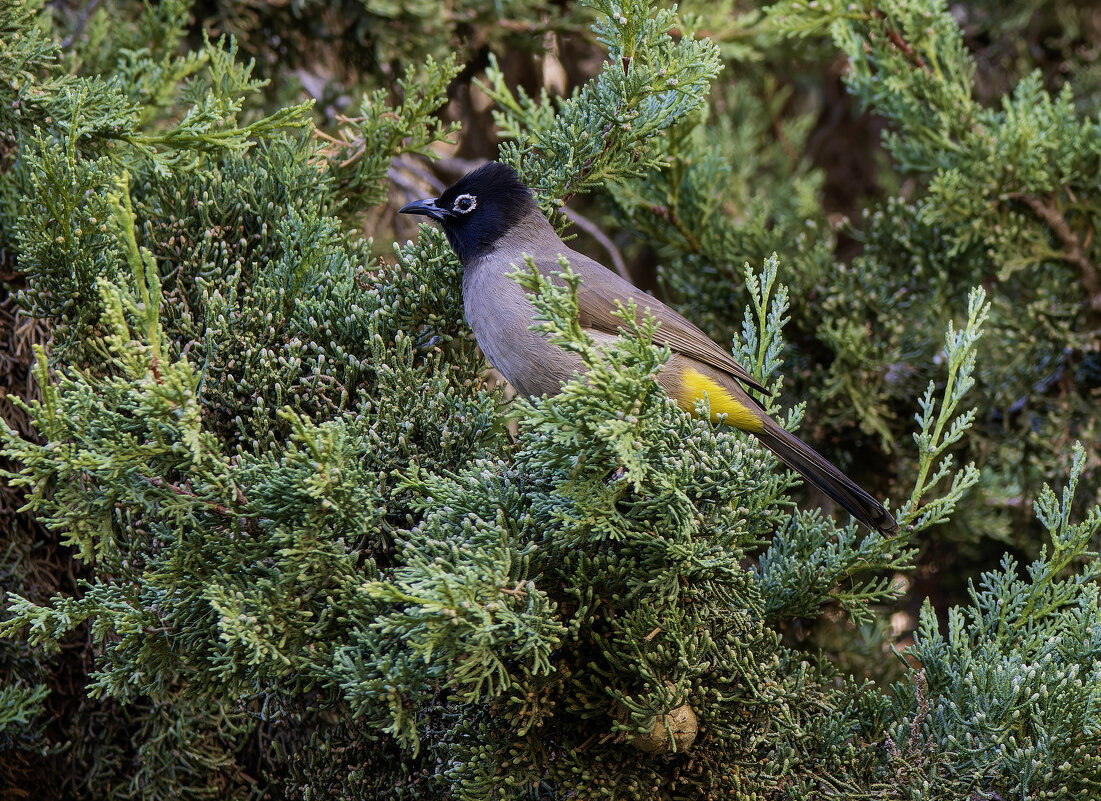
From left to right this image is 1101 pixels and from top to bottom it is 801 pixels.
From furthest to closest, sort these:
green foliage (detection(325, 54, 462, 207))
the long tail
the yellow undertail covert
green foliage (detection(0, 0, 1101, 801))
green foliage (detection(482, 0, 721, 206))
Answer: the yellow undertail covert → green foliage (detection(325, 54, 462, 207)) → the long tail → green foliage (detection(482, 0, 721, 206)) → green foliage (detection(0, 0, 1101, 801))

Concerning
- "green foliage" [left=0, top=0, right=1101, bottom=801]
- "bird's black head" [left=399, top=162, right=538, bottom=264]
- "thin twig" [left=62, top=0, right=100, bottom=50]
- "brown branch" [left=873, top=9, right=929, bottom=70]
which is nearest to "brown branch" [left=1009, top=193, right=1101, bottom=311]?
"green foliage" [left=0, top=0, right=1101, bottom=801]

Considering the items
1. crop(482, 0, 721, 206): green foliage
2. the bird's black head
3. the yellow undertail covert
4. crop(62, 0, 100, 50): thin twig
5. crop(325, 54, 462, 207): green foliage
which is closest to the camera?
crop(482, 0, 721, 206): green foliage

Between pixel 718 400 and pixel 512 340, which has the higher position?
pixel 512 340

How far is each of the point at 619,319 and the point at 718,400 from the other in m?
0.47

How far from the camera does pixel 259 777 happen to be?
2949 millimetres

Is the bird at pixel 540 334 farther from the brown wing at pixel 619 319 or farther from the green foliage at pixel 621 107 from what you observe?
the green foliage at pixel 621 107

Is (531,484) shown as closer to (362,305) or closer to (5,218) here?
(362,305)

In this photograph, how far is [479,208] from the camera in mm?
3672

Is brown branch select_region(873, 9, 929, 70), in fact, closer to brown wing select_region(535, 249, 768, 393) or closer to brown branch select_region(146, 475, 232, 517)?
brown wing select_region(535, 249, 768, 393)

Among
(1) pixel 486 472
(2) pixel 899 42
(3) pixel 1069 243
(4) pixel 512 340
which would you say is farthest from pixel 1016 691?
(2) pixel 899 42

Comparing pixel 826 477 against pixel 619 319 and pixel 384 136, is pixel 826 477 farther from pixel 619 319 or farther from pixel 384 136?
pixel 384 136

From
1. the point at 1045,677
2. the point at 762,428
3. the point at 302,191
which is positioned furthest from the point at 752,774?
the point at 302,191

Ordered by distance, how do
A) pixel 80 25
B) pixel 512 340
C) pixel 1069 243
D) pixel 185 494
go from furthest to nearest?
pixel 1069 243, pixel 80 25, pixel 512 340, pixel 185 494

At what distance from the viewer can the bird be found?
3.09 metres
